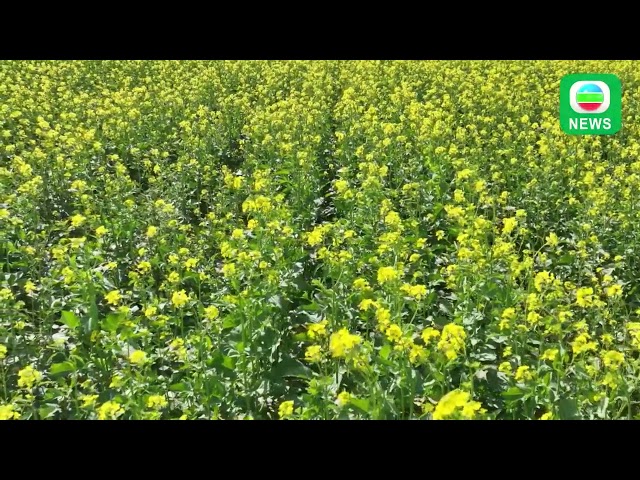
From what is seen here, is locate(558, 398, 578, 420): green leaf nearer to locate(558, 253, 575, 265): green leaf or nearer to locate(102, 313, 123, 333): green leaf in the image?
locate(558, 253, 575, 265): green leaf

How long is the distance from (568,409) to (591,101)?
3.41 meters

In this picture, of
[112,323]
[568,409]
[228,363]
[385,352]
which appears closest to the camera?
[568,409]

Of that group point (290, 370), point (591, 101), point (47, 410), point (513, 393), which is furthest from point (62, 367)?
point (591, 101)

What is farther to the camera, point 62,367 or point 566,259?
point 566,259

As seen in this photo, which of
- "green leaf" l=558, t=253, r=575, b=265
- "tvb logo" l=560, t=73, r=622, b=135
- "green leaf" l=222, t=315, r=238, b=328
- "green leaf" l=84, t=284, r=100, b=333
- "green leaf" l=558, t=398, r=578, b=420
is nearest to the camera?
"green leaf" l=558, t=398, r=578, b=420

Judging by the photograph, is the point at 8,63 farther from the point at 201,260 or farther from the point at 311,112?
the point at 201,260

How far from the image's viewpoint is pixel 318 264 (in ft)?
18.0

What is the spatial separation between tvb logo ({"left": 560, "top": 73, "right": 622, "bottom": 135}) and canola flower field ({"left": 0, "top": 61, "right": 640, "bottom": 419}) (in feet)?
1.55

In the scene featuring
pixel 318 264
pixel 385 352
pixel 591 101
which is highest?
pixel 591 101

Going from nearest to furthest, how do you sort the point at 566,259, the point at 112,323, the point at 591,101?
the point at 112,323 < the point at 566,259 < the point at 591,101

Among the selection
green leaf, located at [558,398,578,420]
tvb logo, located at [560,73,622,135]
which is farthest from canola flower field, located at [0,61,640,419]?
tvb logo, located at [560,73,622,135]

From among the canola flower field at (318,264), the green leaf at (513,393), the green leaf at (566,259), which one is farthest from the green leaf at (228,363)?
the green leaf at (566,259)

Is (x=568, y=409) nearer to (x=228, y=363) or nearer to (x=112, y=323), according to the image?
(x=228, y=363)

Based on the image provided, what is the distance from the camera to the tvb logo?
19.1 feet
